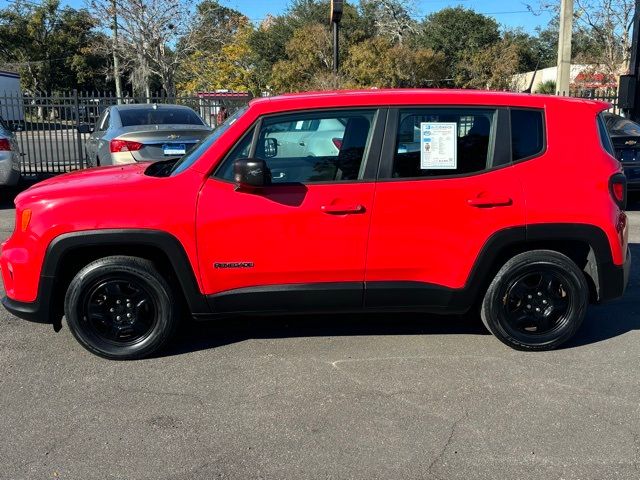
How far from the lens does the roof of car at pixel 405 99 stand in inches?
169

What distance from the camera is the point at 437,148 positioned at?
169 inches

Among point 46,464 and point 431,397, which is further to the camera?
point 431,397

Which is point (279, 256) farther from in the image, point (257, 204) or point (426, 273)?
point (426, 273)

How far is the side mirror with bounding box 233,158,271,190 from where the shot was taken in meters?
4.00

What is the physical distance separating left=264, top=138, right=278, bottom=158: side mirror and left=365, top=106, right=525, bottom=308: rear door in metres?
0.72

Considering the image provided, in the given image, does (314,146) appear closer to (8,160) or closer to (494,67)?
(8,160)

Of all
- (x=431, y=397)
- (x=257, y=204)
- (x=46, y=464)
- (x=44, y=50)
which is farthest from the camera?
(x=44, y=50)

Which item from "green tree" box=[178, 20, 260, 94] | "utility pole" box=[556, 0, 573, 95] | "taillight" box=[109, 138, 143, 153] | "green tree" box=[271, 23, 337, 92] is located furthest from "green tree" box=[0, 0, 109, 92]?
"taillight" box=[109, 138, 143, 153]

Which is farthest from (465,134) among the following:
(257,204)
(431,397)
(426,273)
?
(431,397)

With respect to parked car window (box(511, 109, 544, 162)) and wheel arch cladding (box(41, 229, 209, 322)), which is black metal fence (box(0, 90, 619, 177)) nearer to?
wheel arch cladding (box(41, 229, 209, 322))

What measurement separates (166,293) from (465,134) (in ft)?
7.45

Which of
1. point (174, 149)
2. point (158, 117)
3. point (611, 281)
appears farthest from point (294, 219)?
point (158, 117)

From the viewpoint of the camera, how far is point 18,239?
14.0ft

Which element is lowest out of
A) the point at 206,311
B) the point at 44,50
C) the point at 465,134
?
the point at 206,311
